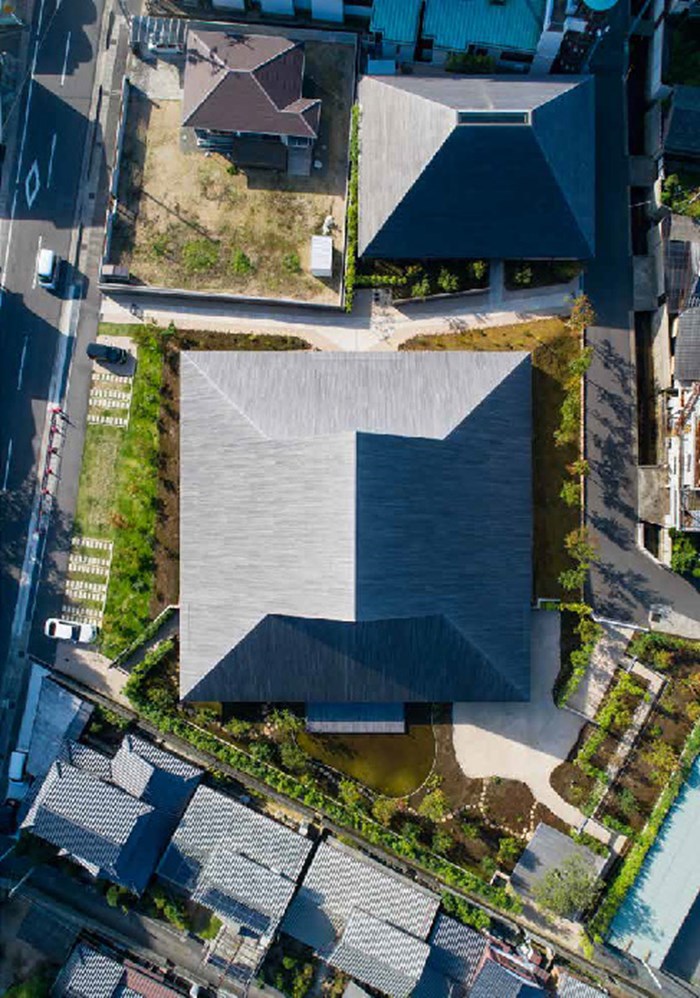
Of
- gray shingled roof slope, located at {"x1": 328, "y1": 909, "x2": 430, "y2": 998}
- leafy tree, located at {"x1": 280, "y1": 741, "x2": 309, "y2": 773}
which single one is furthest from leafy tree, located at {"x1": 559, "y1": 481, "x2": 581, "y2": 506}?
gray shingled roof slope, located at {"x1": 328, "y1": 909, "x2": 430, "y2": 998}

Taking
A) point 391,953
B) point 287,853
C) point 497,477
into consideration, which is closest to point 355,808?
point 287,853

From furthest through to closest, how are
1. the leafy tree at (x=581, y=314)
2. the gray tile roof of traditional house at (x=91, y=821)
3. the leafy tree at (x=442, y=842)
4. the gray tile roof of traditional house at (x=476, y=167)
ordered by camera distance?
the leafy tree at (x=442, y=842) < the leafy tree at (x=581, y=314) < the gray tile roof of traditional house at (x=91, y=821) < the gray tile roof of traditional house at (x=476, y=167)

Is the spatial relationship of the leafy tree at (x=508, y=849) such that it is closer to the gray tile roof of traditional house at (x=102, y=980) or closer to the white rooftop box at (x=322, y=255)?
the gray tile roof of traditional house at (x=102, y=980)

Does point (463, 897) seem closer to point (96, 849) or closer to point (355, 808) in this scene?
point (355, 808)

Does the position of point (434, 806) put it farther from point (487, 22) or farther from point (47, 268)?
point (487, 22)

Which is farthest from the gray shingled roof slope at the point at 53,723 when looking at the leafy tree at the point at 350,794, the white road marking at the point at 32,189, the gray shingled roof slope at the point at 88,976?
the white road marking at the point at 32,189

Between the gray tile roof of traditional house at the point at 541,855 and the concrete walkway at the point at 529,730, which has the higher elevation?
the concrete walkway at the point at 529,730

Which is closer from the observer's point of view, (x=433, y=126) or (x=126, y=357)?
(x=433, y=126)
